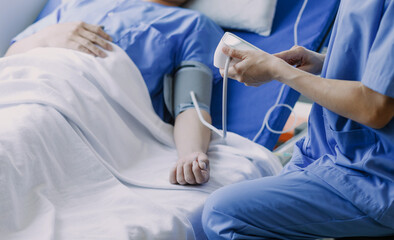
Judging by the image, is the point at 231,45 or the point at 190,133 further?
the point at 190,133

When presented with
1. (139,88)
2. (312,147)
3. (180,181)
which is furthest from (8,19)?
(312,147)

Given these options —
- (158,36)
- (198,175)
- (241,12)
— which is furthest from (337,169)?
(241,12)

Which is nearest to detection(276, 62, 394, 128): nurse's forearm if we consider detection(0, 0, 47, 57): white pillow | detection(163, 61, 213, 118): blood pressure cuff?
detection(163, 61, 213, 118): blood pressure cuff

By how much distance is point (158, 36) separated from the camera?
1.66 meters

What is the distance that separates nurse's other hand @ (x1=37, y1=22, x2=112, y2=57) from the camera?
5.18ft

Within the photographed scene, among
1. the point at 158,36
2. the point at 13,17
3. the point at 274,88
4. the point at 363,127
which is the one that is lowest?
the point at 13,17

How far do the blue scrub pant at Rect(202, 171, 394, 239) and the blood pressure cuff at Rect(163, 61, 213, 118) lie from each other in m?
0.58

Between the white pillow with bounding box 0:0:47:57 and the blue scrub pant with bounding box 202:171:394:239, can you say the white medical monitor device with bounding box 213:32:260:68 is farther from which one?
the white pillow with bounding box 0:0:47:57

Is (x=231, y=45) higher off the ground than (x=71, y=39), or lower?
higher

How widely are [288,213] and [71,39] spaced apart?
3.31 feet

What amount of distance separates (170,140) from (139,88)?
0.20m

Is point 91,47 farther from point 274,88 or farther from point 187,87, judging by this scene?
point 274,88

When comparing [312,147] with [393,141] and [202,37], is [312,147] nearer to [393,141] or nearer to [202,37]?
[393,141]

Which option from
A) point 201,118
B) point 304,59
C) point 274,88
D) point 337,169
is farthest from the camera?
point 274,88
